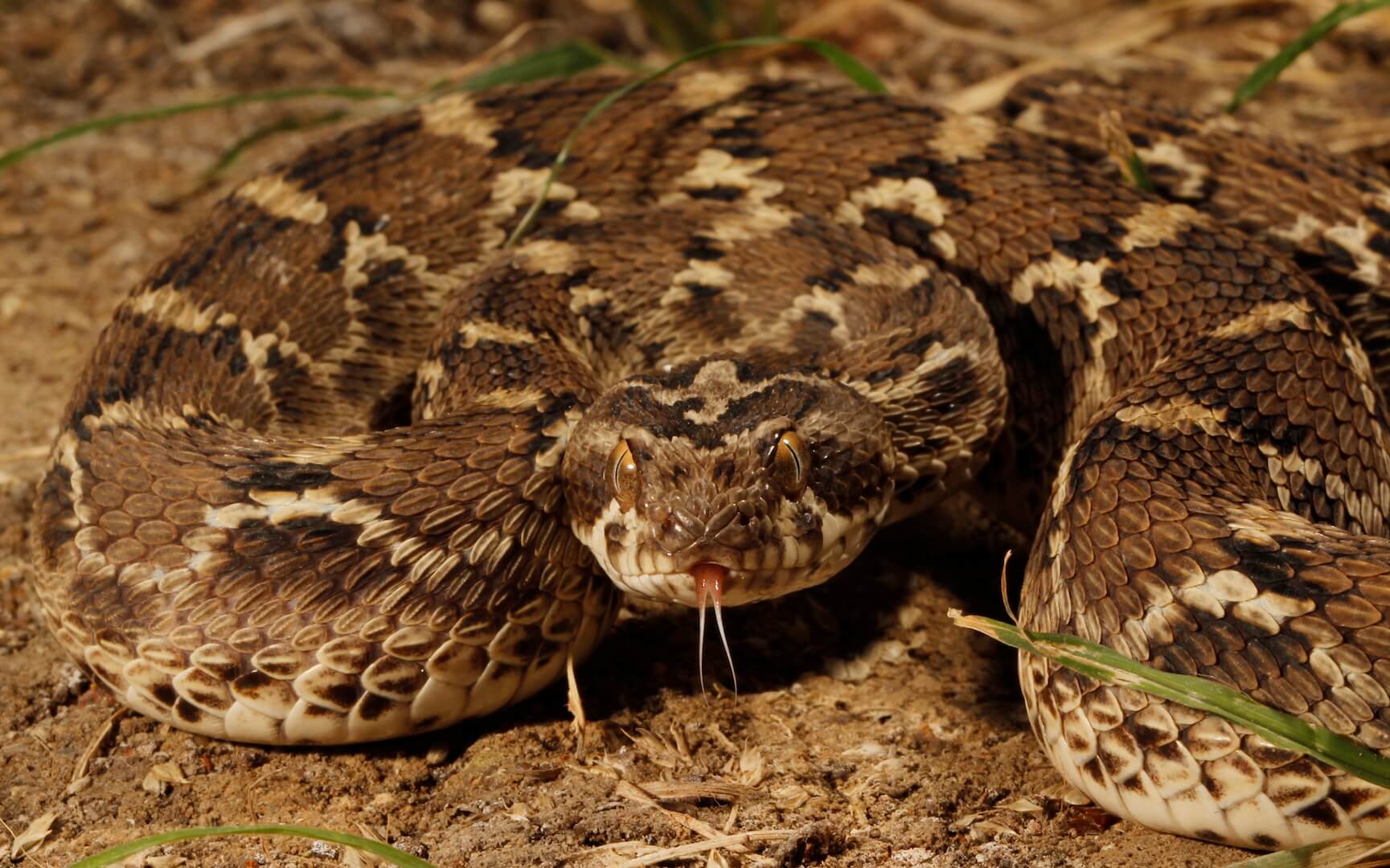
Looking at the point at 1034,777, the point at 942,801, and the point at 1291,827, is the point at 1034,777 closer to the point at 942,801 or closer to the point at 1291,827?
the point at 942,801

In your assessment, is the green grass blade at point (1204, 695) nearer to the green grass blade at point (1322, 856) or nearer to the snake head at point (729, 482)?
the green grass blade at point (1322, 856)

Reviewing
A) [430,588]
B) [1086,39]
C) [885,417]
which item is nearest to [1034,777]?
[885,417]

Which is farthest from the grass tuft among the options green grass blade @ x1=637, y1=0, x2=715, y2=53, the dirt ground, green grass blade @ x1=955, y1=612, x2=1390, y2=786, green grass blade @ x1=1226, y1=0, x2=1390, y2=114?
green grass blade @ x1=955, y1=612, x2=1390, y2=786

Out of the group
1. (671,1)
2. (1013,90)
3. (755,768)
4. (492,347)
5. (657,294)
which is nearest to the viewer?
(755,768)

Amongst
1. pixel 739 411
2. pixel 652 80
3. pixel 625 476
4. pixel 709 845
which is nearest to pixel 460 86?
pixel 652 80

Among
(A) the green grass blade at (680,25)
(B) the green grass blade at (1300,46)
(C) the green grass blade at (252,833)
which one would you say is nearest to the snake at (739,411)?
(B) the green grass blade at (1300,46)

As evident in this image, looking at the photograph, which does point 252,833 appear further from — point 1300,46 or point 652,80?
point 1300,46
